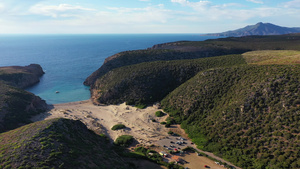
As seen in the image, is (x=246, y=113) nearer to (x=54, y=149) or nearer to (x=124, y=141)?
(x=124, y=141)

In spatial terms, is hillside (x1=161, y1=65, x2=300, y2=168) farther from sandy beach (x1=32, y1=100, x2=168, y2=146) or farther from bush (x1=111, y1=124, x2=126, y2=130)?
bush (x1=111, y1=124, x2=126, y2=130)

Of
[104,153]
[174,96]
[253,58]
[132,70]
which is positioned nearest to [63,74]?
[132,70]

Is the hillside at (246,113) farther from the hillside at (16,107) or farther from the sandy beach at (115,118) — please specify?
the hillside at (16,107)

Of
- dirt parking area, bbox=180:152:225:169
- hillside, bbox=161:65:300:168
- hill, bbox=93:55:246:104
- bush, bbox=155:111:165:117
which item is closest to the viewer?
hillside, bbox=161:65:300:168

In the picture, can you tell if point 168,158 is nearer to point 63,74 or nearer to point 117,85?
point 117,85

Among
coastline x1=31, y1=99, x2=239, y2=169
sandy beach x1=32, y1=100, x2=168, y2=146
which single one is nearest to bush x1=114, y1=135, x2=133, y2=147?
coastline x1=31, y1=99, x2=239, y2=169
